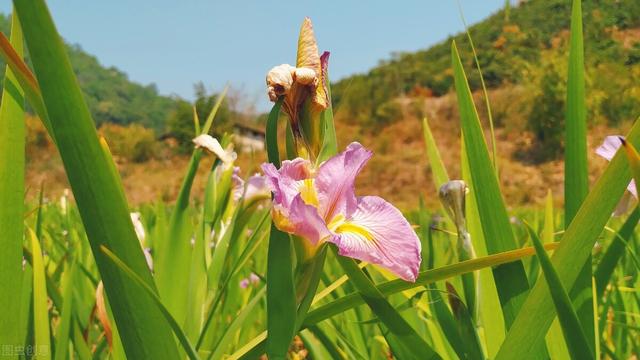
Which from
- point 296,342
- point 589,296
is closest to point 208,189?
point 296,342

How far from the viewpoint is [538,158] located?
15.4 m

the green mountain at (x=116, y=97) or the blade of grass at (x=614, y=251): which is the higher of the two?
the green mountain at (x=116, y=97)

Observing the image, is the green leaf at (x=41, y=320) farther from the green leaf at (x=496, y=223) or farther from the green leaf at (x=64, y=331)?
the green leaf at (x=496, y=223)

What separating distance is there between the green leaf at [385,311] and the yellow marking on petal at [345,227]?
0.06ft

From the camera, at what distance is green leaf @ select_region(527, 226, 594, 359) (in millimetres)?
388

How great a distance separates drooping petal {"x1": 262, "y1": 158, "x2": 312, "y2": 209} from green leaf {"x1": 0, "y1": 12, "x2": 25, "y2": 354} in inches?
8.9

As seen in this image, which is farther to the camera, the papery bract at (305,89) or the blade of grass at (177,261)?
the blade of grass at (177,261)

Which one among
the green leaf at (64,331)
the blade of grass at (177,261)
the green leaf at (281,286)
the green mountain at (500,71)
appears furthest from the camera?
the green mountain at (500,71)

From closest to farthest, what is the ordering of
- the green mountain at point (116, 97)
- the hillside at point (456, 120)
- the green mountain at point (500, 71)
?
1. the green mountain at point (500, 71)
2. the hillside at point (456, 120)
3. the green mountain at point (116, 97)

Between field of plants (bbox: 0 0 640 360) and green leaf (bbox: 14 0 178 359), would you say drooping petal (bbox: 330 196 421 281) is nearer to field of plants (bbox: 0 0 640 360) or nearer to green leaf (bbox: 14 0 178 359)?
field of plants (bbox: 0 0 640 360)

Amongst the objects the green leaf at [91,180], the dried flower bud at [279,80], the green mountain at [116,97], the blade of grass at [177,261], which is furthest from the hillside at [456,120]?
the green mountain at [116,97]

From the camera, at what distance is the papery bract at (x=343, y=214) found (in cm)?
41

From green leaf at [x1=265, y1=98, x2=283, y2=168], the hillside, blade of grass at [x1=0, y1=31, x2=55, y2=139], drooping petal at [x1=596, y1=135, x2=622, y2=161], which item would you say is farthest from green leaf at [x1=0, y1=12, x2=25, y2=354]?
the hillside

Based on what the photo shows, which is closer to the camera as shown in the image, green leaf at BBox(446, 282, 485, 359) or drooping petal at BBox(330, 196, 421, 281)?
drooping petal at BBox(330, 196, 421, 281)
